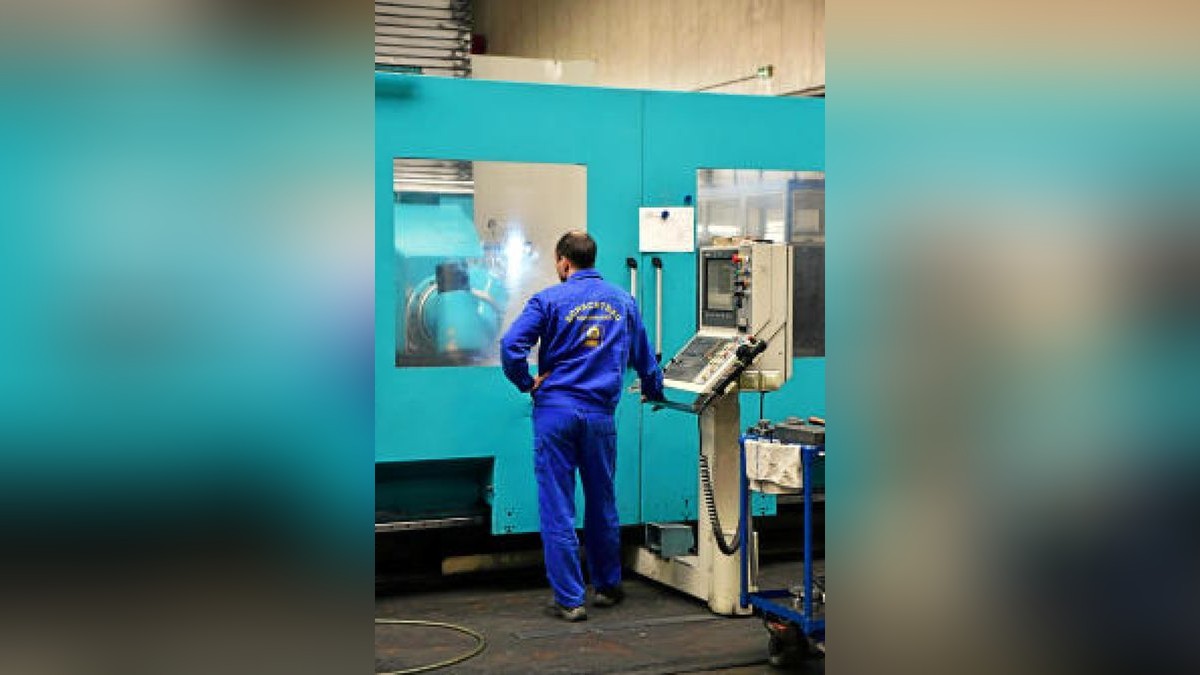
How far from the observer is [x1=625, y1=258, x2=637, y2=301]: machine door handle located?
6.40 m

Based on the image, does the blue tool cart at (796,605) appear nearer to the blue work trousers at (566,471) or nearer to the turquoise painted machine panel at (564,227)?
the blue work trousers at (566,471)

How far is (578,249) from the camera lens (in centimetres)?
577

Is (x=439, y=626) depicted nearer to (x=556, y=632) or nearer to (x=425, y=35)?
(x=556, y=632)

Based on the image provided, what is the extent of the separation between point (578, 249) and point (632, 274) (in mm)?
689

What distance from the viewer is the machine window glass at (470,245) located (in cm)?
610

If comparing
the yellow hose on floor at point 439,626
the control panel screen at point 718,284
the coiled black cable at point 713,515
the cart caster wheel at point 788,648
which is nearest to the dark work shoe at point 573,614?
the yellow hose on floor at point 439,626

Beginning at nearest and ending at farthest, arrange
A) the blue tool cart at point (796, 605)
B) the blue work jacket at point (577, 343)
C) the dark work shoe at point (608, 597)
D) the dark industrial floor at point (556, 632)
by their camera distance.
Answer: the blue tool cart at point (796, 605) → the dark industrial floor at point (556, 632) → the blue work jacket at point (577, 343) → the dark work shoe at point (608, 597)

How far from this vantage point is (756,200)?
21.8ft

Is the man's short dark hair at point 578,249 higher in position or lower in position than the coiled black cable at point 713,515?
higher

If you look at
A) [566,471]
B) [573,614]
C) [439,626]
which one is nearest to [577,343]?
[566,471]

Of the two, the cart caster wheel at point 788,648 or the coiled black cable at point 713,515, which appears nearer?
the cart caster wheel at point 788,648

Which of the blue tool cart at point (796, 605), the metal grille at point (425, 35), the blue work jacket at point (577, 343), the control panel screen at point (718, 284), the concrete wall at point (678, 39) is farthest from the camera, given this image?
the metal grille at point (425, 35)
